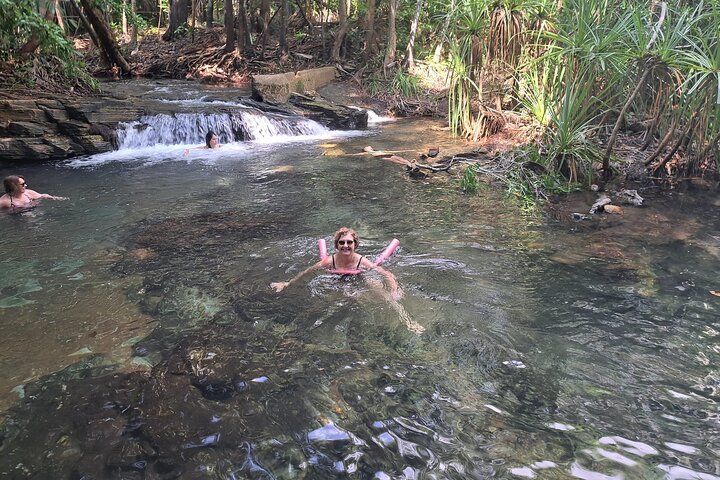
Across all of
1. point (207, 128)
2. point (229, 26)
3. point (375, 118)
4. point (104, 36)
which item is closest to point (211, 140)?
point (207, 128)

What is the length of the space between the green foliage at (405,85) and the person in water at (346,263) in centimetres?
1443

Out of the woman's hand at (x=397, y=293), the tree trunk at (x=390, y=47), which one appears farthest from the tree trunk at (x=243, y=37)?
the woman's hand at (x=397, y=293)

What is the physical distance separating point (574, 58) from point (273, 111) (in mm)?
8875

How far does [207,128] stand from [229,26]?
994 cm

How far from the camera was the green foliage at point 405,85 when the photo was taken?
18547 mm

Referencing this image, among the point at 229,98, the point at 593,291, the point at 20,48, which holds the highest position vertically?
the point at 20,48

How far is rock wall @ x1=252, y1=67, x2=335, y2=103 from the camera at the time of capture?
15696 millimetres

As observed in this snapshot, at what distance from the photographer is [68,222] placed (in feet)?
23.2

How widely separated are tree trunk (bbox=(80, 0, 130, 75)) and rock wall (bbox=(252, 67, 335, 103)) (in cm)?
485

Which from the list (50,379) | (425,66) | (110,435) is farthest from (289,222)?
(425,66)

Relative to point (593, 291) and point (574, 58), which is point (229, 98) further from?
point (593, 291)

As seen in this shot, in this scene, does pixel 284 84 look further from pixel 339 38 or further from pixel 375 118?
pixel 339 38

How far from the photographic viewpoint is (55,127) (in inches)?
437

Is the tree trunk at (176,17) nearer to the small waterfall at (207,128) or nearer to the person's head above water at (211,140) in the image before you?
the small waterfall at (207,128)
